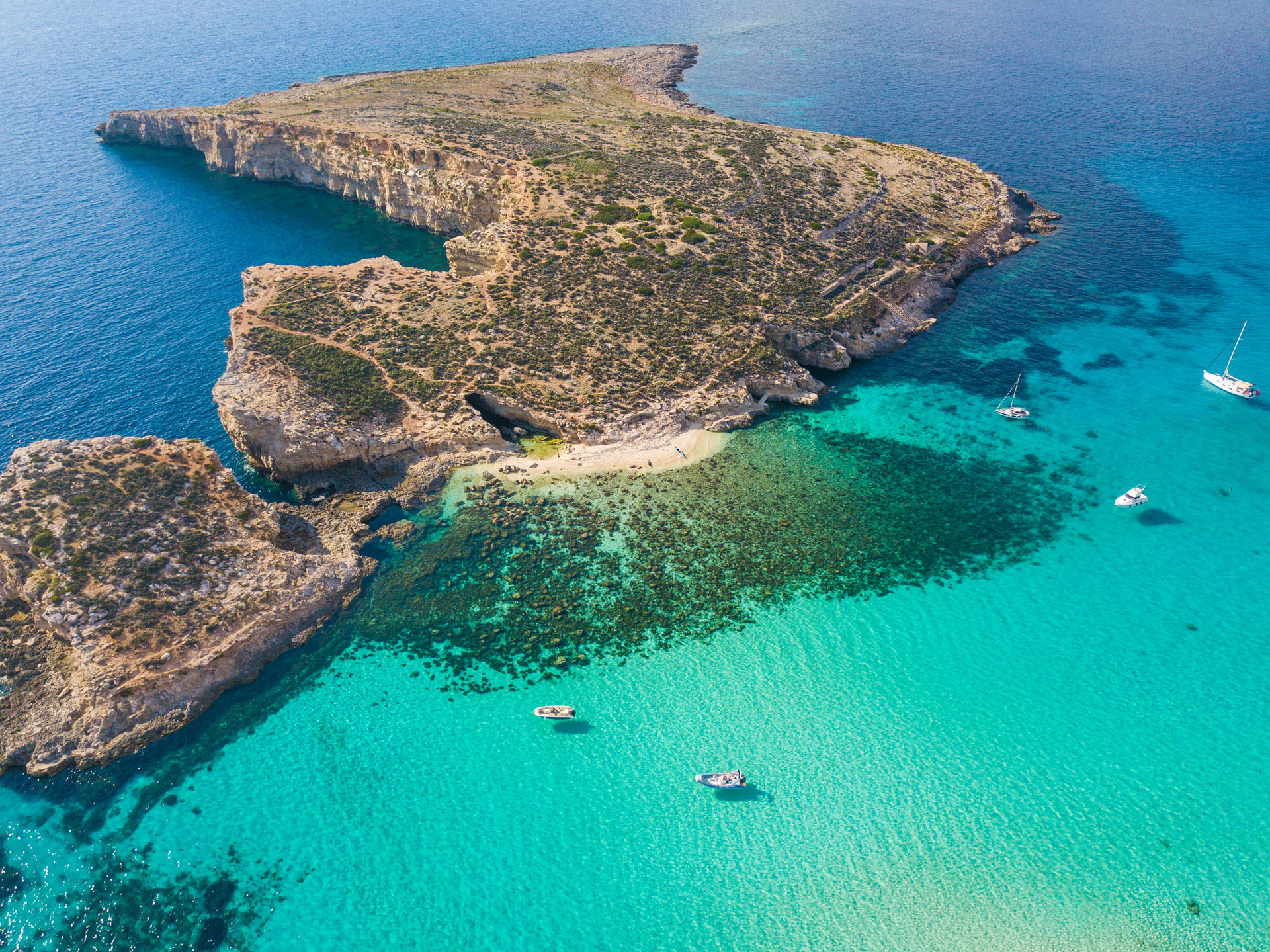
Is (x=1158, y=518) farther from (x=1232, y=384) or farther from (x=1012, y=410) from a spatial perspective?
(x=1232, y=384)

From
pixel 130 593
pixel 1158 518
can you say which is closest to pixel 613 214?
pixel 130 593

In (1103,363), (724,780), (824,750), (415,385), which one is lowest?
(824,750)

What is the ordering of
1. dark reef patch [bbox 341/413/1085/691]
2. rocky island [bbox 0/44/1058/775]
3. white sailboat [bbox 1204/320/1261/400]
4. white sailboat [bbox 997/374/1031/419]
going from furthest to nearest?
white sailboat [bbox 1204/320/1261/400] < white sailboat [bbox 997/374/1031/419] < dark reef patch [bbox 341/413/1085/691] < rocky island [bbox 0/44/1058/775]

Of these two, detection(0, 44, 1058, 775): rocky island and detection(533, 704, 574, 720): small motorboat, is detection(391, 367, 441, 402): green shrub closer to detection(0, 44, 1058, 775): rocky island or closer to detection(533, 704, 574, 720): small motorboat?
detection(0, 44, 1058, 775): rocky island

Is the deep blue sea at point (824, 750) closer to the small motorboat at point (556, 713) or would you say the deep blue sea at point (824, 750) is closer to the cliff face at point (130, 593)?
the small motorboat at point (556, 713)

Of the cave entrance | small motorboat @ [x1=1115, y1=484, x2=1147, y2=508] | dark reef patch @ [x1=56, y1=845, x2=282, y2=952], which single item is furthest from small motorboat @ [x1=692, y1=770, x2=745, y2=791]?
small motorboat @ [x1=1115, y1=484, x2=1147, y2=508]

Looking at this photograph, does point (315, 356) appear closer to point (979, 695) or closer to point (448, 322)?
point (448, 322)

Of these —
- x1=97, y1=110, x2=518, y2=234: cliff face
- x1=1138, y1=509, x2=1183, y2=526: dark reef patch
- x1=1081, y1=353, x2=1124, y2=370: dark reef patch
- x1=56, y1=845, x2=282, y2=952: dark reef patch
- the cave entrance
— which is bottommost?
x1=56, y1=845, x2=282, y2=952: dark reef patch
